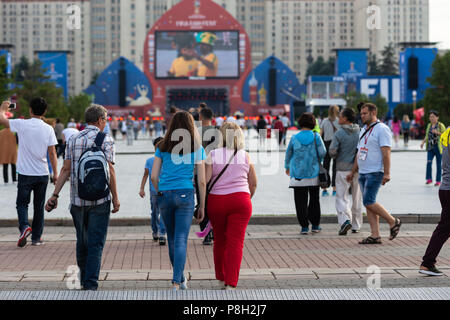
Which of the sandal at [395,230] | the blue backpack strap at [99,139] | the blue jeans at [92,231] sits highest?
the blue backpack strap at [99,139]

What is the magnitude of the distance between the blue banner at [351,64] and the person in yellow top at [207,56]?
49.9 ft

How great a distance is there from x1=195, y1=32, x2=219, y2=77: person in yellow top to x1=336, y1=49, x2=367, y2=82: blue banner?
15.2 metres

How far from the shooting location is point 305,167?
9828mm

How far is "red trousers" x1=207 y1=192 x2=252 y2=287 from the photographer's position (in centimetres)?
616

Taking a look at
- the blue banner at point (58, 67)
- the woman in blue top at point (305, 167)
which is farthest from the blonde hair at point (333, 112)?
the blue banner at point (58, 67)

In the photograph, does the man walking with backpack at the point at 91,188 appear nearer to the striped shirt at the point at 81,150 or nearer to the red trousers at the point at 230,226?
the striped shirt at the point at 81,150

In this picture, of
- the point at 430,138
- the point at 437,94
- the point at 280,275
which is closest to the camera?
the point at 280,275

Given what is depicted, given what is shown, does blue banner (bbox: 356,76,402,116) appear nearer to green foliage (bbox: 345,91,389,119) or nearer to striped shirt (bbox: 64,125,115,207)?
green foliage (bbox: 345,91,389,119)

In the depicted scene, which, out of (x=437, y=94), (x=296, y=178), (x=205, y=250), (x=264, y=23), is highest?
(x=264, y=23)

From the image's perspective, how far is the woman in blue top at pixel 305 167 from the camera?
984 cm

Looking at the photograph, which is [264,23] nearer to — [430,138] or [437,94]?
[437,94]
